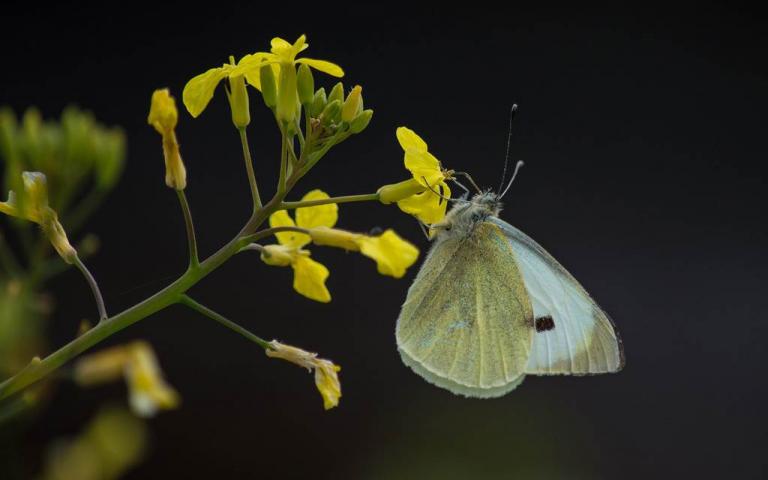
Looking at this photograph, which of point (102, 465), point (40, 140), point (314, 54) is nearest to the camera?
point (102, 465)

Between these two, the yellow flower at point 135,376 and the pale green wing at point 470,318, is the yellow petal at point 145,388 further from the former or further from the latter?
the pale green wing at point 470,318

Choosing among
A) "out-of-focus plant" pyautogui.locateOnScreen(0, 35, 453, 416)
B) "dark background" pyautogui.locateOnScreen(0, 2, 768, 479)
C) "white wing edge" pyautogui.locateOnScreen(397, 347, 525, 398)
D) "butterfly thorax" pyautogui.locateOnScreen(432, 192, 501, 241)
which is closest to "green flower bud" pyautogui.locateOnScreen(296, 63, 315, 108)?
"out-of-focus plant" pyautogui.locateOnScreen(0, 35, 453, 416)

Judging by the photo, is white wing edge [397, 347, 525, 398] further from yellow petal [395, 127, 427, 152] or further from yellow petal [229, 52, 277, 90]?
yellow petal [229, 52, 277, 90]

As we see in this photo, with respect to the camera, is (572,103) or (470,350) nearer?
(470,350)

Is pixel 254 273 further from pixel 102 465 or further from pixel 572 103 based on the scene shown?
pixel 102 465

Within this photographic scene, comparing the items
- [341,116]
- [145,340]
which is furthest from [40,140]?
[145,340]

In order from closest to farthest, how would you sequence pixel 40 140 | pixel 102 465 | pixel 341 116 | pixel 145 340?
pixel 102 465 < pixel 341 116 < pixel 40 140 < pixel 145 340

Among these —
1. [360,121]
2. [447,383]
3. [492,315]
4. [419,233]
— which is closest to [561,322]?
[492,315]
